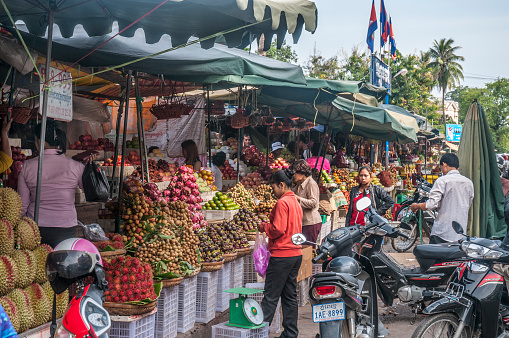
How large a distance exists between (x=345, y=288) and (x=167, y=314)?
187cm

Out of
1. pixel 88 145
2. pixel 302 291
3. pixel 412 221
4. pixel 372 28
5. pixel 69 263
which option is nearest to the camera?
pixel 69 263

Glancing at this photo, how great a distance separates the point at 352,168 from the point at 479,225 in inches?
369

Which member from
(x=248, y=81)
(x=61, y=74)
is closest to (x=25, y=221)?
(x=61, y=74)

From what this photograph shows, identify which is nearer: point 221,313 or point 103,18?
point 103,18

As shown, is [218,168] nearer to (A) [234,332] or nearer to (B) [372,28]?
(A) [234,332]

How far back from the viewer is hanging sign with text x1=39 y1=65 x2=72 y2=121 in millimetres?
4460

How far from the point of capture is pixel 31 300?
143 inches

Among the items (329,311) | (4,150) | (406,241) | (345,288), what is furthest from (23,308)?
(406,241)

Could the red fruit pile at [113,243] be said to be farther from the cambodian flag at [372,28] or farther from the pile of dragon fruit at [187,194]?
the cambodian flag at [372,28]

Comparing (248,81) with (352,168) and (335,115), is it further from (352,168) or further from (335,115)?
(352,168)

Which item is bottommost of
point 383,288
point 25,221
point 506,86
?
point 383,288

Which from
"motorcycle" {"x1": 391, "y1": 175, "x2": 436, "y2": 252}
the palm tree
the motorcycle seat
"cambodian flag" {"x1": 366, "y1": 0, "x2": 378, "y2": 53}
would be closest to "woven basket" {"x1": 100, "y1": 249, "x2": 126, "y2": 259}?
the motorcycle seat

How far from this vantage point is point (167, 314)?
5039 mm

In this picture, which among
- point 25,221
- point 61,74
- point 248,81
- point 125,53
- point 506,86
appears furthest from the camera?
point 506,86
